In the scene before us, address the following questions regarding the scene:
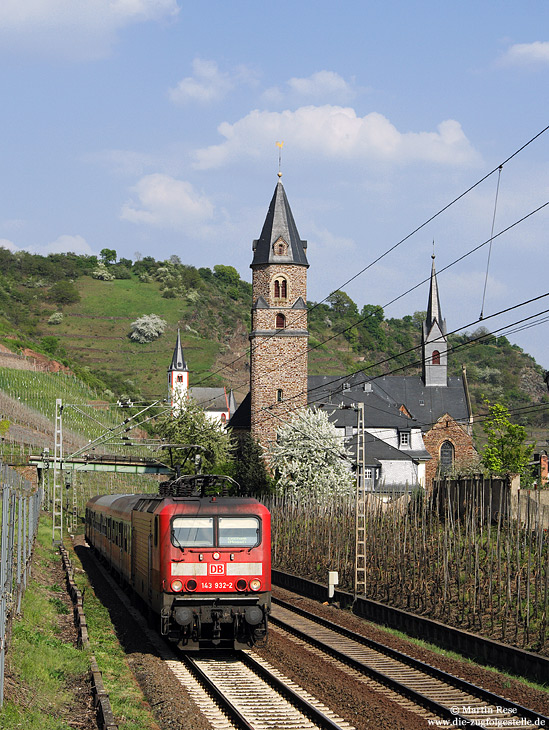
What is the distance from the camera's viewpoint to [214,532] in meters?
17.3

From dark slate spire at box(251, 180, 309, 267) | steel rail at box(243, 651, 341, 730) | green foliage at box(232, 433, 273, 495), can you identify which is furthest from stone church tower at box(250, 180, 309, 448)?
steel rail at box(243, 651, 341, 730)

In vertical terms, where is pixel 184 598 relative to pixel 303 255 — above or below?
below

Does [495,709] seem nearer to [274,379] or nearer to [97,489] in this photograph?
[274,379]

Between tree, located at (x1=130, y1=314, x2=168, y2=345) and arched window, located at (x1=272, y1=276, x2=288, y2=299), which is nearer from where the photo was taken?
arched window, located at (x1=272, y1=276, x2=288, y2=299)

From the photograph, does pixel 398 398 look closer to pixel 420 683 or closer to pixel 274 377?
pixel 274 377

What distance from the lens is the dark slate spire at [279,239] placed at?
231 feet

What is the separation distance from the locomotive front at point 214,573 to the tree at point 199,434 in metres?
48.5

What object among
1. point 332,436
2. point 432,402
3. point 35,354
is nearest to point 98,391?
point 35,354

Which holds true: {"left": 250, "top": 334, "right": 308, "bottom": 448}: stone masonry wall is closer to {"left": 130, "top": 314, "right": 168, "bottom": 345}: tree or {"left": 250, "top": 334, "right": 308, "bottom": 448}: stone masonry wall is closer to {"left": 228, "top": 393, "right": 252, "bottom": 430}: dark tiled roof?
{"left": 228, "top": 393, "right": 252, "bottom": 430}: dark tiled roof

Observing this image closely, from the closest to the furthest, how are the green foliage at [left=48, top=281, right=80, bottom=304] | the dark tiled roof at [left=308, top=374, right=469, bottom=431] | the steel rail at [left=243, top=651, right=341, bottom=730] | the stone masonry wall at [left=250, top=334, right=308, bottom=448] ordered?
the steel rail at [left=243, top=651, right=341, bottom=730] < the stone masonry wall at [left=250, top=334, right=308, bottom=448] < the dark tiled roof at [left=308, top=374, right=469, bottom=431] < the green foliage at [left=48, top=281, right=80, bottom=304]

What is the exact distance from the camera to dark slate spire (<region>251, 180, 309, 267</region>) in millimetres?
70500

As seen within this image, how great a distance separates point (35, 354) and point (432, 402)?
4790 cm

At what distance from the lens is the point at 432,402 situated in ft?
347

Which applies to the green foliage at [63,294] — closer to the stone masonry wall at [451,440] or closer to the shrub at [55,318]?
the shrub at [55,318]
